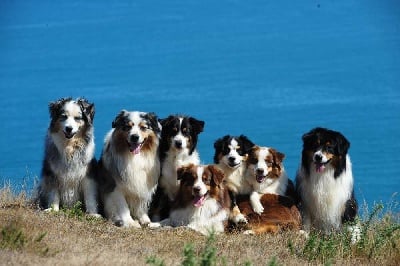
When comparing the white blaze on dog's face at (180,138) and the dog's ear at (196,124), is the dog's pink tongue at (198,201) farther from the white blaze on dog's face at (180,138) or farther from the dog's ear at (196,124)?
the dog's ear at (196,124)

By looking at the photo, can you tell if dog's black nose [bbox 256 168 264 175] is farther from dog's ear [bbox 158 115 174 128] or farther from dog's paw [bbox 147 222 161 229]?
dog's paw [bbox 147 222 161 229]

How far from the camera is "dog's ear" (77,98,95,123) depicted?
1116 cm

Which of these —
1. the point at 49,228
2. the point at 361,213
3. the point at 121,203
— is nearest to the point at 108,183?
the point at 121,203

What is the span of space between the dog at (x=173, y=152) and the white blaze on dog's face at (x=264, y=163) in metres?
0.70

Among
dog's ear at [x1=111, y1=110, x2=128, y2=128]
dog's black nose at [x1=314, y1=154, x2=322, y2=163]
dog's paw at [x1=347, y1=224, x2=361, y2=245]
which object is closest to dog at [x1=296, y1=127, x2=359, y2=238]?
dog's black nose at [x1=314, y1=154, x2=322, y2=163]

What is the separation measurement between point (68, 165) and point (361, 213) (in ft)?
13.0

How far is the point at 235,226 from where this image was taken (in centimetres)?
1120

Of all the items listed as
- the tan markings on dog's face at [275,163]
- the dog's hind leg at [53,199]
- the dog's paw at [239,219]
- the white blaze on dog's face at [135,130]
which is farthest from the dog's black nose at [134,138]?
the tan markings on dog's face at [275,163]

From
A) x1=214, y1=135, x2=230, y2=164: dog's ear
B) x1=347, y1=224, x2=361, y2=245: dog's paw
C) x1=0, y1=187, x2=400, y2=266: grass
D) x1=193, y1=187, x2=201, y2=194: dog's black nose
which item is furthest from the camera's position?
x1=214, y1=135, x2=230, y2=164: dog's ear

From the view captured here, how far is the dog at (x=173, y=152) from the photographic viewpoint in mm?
11078

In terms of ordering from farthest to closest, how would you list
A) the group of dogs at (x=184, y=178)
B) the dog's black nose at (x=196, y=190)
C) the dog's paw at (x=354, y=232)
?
the group of dogs at (x=184, y=178) → the dog's black nose at (x=196, y=190) → the dog's paw at (x=354, y=232)

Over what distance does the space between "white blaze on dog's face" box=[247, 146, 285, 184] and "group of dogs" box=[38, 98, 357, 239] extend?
0.5 inches

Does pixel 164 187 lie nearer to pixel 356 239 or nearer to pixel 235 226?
pixel 235 226

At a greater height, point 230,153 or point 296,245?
point 230,153
